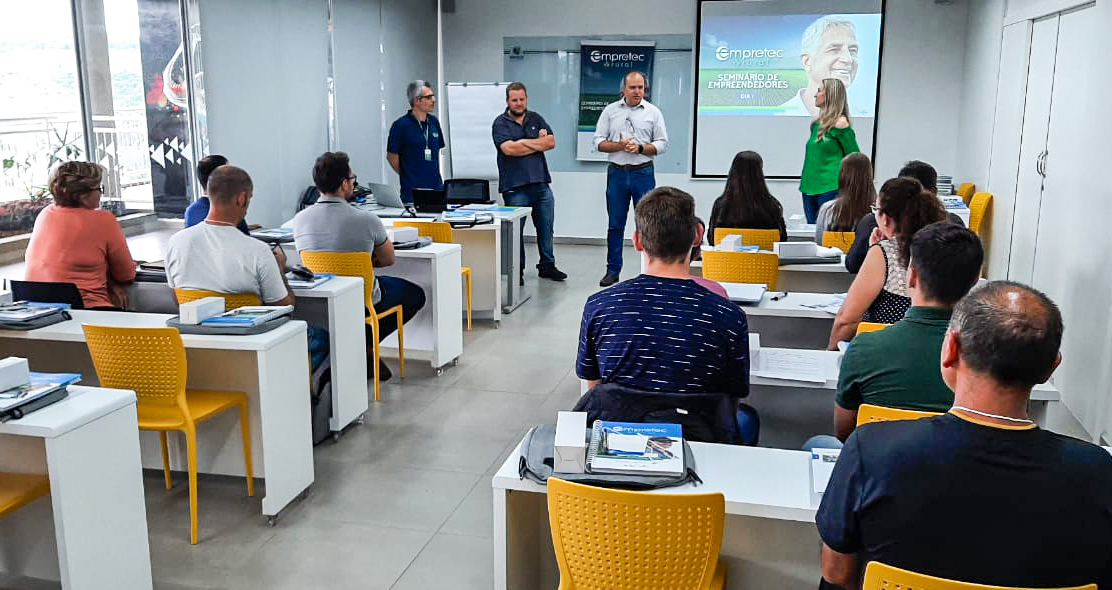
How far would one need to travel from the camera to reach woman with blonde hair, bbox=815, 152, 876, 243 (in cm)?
513

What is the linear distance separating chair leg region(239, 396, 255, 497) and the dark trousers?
1.49 meters

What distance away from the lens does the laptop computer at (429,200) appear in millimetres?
6918

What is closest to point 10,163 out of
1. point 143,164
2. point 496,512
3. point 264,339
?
point 143,164

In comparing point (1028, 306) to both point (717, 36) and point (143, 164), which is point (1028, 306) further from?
point (717, 36)

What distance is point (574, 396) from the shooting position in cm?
517

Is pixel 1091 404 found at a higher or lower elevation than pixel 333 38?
lower

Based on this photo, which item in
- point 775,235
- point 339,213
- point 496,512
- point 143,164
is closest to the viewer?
point 496,512

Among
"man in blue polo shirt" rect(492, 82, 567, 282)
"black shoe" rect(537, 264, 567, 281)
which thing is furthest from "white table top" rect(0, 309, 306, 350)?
"black shoe" rect(537, 264, 567, 281)

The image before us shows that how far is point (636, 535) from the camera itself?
6.51 ft

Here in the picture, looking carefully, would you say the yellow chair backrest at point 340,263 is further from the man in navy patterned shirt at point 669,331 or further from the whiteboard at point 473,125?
the whiteboard at point 473,125

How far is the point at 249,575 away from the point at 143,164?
3936mm

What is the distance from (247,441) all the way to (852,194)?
3.52 metres

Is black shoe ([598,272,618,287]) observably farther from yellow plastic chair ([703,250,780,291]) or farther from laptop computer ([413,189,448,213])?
yellow plastic chair ([703,250,780,291])

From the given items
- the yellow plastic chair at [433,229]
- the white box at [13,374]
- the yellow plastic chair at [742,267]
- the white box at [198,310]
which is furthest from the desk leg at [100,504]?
the yellow plastic chair at [433,229]
